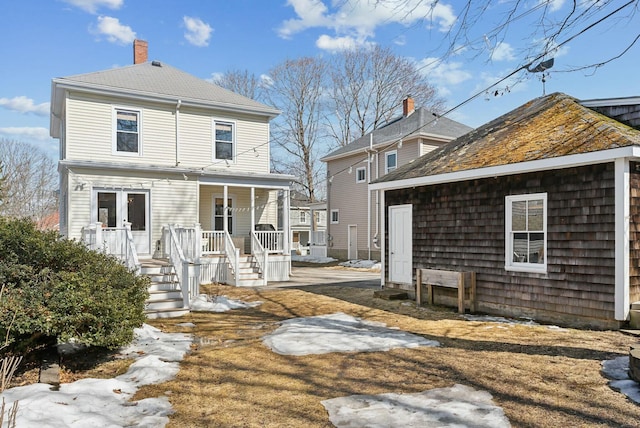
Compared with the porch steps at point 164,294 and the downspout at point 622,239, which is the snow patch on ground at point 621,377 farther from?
the porch steps at point 164,294

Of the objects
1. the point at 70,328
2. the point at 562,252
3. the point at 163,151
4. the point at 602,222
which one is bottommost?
the point at 70,328

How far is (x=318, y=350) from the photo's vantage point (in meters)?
6.27

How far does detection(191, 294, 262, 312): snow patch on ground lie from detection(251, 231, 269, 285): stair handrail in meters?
3.51

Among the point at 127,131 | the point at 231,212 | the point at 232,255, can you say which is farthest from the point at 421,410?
the point at 127,131

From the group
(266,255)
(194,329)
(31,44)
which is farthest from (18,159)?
(194,329)

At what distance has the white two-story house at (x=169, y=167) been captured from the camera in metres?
13.7

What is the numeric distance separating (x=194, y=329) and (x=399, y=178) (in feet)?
20.9

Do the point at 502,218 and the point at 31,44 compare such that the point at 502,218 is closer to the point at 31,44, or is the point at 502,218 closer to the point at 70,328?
the point at 70,328

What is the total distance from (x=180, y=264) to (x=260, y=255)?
4.80 m

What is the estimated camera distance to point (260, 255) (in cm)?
1493

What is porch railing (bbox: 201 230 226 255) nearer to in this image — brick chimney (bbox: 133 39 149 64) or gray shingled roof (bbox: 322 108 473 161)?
brick chimney (bbox: 133 39 149 64)

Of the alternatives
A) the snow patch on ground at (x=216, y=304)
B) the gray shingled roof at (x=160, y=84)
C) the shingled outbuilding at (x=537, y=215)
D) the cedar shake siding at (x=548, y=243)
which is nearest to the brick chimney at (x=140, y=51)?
the gray shingled roof at (x=160, y=84)

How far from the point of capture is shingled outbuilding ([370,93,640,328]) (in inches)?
285

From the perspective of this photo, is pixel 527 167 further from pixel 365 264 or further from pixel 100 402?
pixel 365 264
